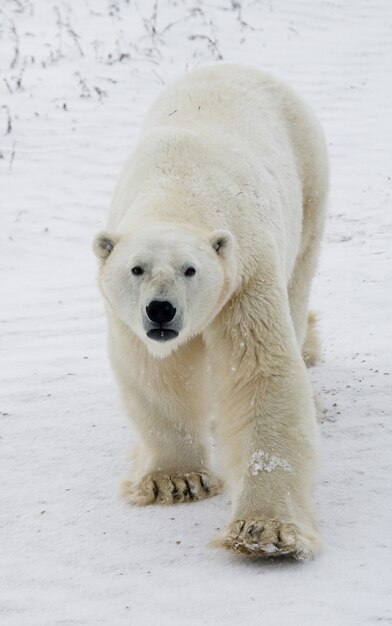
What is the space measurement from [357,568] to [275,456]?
549 millimetres

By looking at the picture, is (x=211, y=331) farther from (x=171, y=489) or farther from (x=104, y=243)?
(x=171, y=489)

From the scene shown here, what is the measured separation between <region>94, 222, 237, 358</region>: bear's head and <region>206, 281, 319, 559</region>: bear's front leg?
0.49 feet

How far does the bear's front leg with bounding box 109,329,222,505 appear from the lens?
3.83m

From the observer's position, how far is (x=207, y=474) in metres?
4.04

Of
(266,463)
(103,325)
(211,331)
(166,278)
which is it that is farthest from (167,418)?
(103,325)

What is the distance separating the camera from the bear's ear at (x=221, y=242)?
11.5 feet

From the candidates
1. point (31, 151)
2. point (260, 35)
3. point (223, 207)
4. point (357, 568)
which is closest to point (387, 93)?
point (260, 35)

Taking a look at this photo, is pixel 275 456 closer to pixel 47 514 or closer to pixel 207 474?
pixel 207 474

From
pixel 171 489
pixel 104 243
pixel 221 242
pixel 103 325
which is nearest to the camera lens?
pixel 221 242

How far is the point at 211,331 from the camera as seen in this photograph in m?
3.74

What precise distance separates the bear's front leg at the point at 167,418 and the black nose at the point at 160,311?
491 mm

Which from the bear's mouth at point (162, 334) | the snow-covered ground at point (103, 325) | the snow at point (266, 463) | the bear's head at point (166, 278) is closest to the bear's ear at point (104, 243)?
the bear's head at point (166, 278)

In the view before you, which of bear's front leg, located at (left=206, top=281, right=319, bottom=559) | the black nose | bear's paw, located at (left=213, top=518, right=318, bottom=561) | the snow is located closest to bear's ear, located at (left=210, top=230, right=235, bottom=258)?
bear's front leg, located at (left=206, top=281, right=319, bottom=559)

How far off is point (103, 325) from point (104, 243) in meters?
2.64
